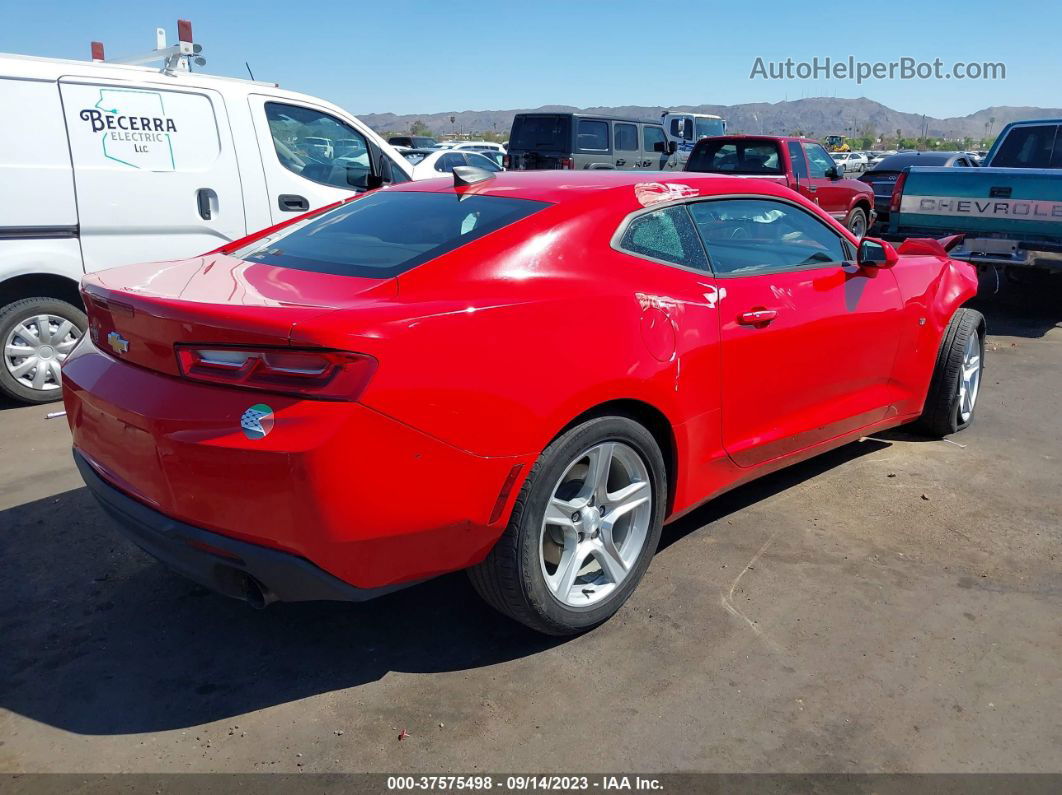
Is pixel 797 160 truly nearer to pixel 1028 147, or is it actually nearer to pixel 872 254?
pixel 1028 147

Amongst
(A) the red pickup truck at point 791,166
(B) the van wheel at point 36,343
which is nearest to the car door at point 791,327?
(B) the van wheel at point 36,343

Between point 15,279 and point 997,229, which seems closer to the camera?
point 15,279

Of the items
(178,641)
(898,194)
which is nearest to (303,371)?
(178,641)

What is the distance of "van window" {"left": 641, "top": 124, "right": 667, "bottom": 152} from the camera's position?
18656mm

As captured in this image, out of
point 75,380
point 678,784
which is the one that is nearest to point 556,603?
point 678,784

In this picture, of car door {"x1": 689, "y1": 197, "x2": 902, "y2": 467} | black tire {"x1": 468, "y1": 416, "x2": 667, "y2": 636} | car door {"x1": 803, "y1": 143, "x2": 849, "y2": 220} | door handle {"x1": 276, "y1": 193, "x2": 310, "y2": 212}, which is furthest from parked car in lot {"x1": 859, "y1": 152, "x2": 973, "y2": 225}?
black tire {"x1": 468, "y1": 416, "x2": 667, "y2": 636}

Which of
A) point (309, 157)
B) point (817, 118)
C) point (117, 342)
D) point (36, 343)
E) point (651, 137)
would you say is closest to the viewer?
point (117, 342)

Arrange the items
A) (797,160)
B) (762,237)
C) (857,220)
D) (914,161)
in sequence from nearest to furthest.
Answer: (762,237) → (797,160) → (857,220) → (914,161)

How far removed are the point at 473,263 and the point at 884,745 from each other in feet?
6.09

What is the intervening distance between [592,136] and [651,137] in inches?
78.5

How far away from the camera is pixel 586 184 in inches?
130

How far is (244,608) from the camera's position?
10.6 feet

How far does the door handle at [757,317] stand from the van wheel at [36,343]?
4.22 meters

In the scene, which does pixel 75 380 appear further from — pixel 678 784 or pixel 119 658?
pixel 678 784
